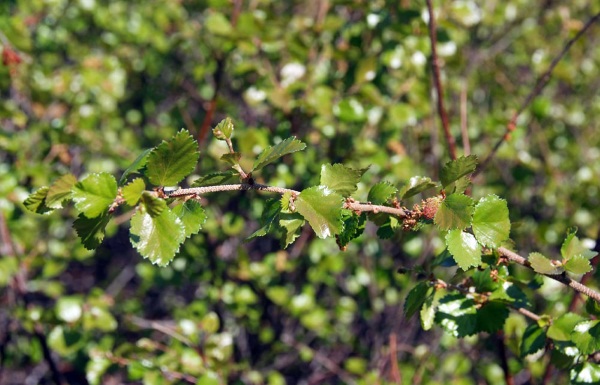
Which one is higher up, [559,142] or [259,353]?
[559,142]

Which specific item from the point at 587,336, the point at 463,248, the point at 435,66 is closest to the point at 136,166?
the point at 463,248

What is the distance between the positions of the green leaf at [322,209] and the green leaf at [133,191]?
0.20 m

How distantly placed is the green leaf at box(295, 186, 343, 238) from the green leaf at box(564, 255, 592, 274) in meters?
0.34

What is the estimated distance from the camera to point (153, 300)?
296 centimetres

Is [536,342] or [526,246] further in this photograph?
[526,246]

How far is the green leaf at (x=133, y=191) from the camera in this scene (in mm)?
720

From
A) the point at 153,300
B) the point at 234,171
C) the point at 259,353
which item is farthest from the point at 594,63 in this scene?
the point at 234,171

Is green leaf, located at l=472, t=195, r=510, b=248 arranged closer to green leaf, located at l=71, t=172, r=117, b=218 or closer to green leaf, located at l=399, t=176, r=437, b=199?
green leaf, located at l=399, t=176, r=437, b=199

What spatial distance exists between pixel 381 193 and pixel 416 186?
1.9 inches

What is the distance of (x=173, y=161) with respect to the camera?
0.75 m

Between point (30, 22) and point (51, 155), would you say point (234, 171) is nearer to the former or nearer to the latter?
point (51, 155)

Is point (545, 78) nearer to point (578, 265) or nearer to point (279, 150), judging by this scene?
point (578, 265)

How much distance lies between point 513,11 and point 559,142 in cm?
64

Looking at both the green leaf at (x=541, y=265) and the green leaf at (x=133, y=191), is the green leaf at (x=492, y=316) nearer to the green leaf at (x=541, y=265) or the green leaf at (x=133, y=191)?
the green leaf at (x=541, y=265)
